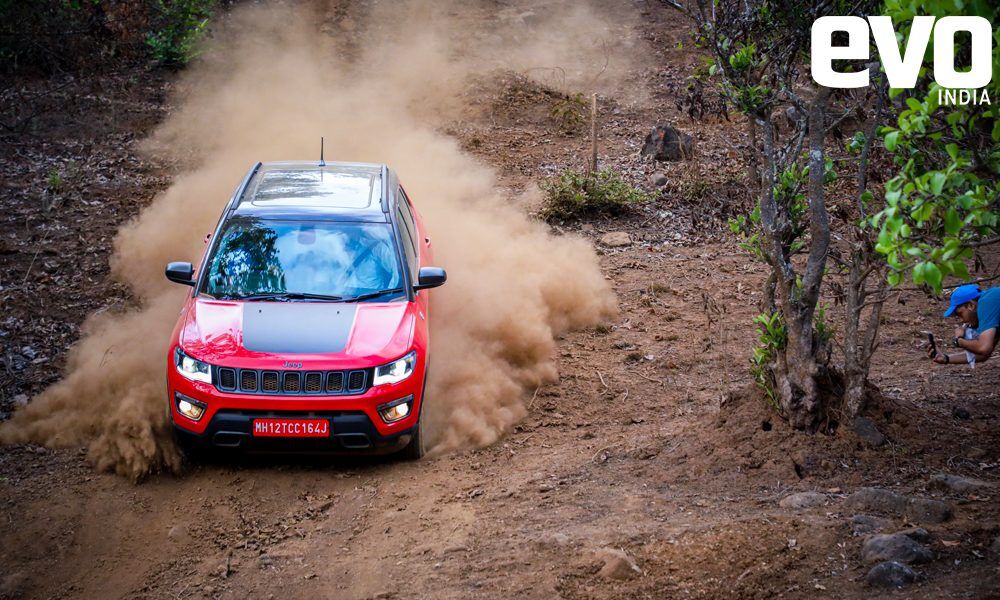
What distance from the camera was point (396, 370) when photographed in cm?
644

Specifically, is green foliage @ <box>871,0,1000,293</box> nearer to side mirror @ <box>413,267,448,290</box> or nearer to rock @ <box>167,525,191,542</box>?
side mirror @ <box>413,267,448,290</box>

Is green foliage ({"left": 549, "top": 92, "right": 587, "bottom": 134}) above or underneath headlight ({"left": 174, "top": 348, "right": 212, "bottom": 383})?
above

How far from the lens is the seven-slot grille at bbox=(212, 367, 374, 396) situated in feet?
20.4

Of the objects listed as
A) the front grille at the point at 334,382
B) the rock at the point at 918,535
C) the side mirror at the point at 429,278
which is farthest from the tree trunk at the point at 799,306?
the front grille at the point at 334,382

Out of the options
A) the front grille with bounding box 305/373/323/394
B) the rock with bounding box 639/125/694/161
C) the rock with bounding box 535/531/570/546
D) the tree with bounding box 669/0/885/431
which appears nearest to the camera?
the rock with bounding box 535/531/570/546

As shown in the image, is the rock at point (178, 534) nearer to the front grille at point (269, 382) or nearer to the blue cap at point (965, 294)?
the front grille at point (269, 382)

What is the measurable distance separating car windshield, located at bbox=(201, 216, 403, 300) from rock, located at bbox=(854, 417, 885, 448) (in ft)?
12.0

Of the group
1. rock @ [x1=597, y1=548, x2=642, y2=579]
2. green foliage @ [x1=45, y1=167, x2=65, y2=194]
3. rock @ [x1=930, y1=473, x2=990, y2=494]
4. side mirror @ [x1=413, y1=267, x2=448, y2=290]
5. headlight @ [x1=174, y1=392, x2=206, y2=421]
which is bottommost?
rock @ [x1=597, y1=548, x2=642, y2=579]

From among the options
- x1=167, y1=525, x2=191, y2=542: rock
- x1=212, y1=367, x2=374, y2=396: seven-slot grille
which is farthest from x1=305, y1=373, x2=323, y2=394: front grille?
x1=167, y1=525, x2=191, y2=542: rock

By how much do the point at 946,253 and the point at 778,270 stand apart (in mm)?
2418

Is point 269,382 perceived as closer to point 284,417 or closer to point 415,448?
point 284,417

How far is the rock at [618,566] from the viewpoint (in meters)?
4.74

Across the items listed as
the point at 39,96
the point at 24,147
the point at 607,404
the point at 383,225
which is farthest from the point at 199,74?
the point at 607,404
